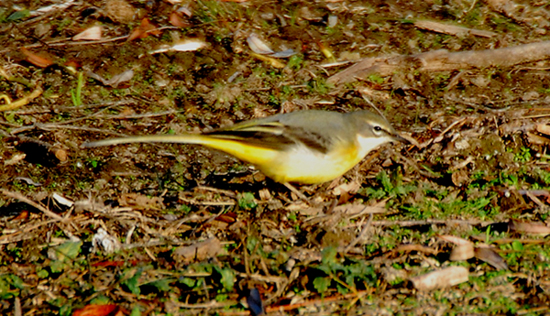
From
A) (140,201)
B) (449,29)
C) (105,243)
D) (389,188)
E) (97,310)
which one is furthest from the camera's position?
(449,29)

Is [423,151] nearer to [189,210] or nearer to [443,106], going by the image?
[443,106]

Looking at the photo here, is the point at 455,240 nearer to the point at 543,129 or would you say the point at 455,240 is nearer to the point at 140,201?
the point at 543,129

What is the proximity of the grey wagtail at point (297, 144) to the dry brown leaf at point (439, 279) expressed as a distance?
57.2 inches

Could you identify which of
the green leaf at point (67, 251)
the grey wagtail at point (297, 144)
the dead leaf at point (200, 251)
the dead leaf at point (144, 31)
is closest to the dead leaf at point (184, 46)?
the dead leaf at point (144, 31)

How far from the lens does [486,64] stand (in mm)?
7945

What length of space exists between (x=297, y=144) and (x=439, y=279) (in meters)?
1.75

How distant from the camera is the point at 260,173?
625cm

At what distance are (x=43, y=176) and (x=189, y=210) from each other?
154 centimetres

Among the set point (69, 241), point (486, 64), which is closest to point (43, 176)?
point (69, 241)

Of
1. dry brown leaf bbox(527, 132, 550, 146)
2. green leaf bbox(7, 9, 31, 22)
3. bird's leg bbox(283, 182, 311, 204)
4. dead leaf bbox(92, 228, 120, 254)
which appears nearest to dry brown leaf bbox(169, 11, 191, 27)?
green leaf bbox(7, 9, 31, 22)

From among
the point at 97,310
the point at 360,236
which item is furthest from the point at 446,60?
the point at 97,310

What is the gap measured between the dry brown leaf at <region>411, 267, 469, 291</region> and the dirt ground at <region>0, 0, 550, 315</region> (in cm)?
1

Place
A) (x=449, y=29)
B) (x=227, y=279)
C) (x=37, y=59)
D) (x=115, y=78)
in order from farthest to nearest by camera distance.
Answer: (x=449, y=29) → (x=37, y=59) → (x=115, y=78) → (x=227, y=279)

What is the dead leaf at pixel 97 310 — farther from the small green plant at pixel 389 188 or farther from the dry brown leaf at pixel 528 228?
the dry brown leaf at pixel 528 228
